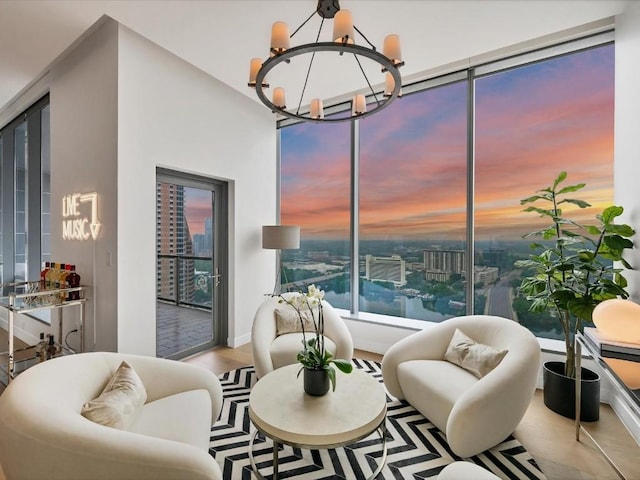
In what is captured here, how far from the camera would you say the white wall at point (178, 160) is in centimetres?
293

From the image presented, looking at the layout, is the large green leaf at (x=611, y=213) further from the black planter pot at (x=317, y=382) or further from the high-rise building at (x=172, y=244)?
the high-rise building at (x=172, y=244)

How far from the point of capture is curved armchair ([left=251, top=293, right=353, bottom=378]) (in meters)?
2.76

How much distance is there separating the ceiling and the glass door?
1379 mm

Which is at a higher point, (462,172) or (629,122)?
(629,122)

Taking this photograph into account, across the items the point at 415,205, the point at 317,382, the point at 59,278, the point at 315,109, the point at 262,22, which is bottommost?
the point at 317,382

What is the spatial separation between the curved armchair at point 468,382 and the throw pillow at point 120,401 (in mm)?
1825

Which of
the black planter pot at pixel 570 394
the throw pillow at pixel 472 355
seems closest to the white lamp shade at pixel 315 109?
the throw pillow at pixel 472 355

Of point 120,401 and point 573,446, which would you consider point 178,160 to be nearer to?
point 120,401

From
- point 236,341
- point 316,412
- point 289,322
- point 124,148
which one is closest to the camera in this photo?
point 316,412

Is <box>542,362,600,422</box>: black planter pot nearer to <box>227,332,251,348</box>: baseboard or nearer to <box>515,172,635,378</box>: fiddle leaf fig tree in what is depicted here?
<box>515,172,635,378</box>: fiddle leaf fig tree

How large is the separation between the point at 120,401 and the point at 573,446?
2.91m

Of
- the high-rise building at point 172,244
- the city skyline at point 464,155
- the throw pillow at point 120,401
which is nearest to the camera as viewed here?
the throw pillow at point 120,401

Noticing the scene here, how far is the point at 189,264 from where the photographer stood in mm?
3848

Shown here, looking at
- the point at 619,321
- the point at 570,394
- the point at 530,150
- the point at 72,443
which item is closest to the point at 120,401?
the point at 72,443
